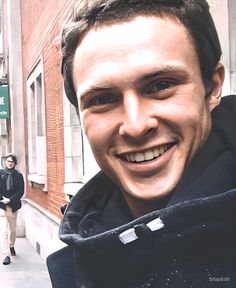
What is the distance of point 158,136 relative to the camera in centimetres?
107

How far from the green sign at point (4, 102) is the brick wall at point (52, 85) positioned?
135 inches

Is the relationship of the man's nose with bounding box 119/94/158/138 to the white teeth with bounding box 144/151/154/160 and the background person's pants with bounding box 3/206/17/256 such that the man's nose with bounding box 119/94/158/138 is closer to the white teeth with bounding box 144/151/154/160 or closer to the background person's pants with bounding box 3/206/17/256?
the white teeth with bounding box 144/151/154/160

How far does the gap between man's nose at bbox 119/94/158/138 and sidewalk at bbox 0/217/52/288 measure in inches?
268

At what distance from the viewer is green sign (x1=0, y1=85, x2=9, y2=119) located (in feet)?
47.0

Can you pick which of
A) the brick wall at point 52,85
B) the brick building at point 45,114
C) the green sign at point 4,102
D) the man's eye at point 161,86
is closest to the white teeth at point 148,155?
the man's eye at point 161,86

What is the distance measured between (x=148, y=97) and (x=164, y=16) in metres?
0.18

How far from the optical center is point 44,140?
10.2 meters

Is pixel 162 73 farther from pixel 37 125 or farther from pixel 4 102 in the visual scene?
pixel 4 102

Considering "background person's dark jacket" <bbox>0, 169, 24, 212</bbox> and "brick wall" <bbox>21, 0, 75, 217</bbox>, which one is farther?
"background person's dark jacket" <bbox>0, 169, 24, 212</bbox>

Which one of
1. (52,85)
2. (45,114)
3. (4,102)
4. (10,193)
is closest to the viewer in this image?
(52,85)

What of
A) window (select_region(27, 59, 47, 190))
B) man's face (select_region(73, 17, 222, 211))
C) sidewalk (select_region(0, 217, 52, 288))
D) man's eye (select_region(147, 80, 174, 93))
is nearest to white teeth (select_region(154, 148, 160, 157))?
man's face (select_region(73, 17, 222, 211))

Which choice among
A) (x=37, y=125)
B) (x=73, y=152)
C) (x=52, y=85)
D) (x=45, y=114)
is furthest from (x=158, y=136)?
(x=37, y=125)

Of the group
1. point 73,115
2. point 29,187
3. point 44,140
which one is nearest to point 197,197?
point 73,115

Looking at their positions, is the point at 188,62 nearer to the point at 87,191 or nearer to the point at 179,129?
the point at 179,129
